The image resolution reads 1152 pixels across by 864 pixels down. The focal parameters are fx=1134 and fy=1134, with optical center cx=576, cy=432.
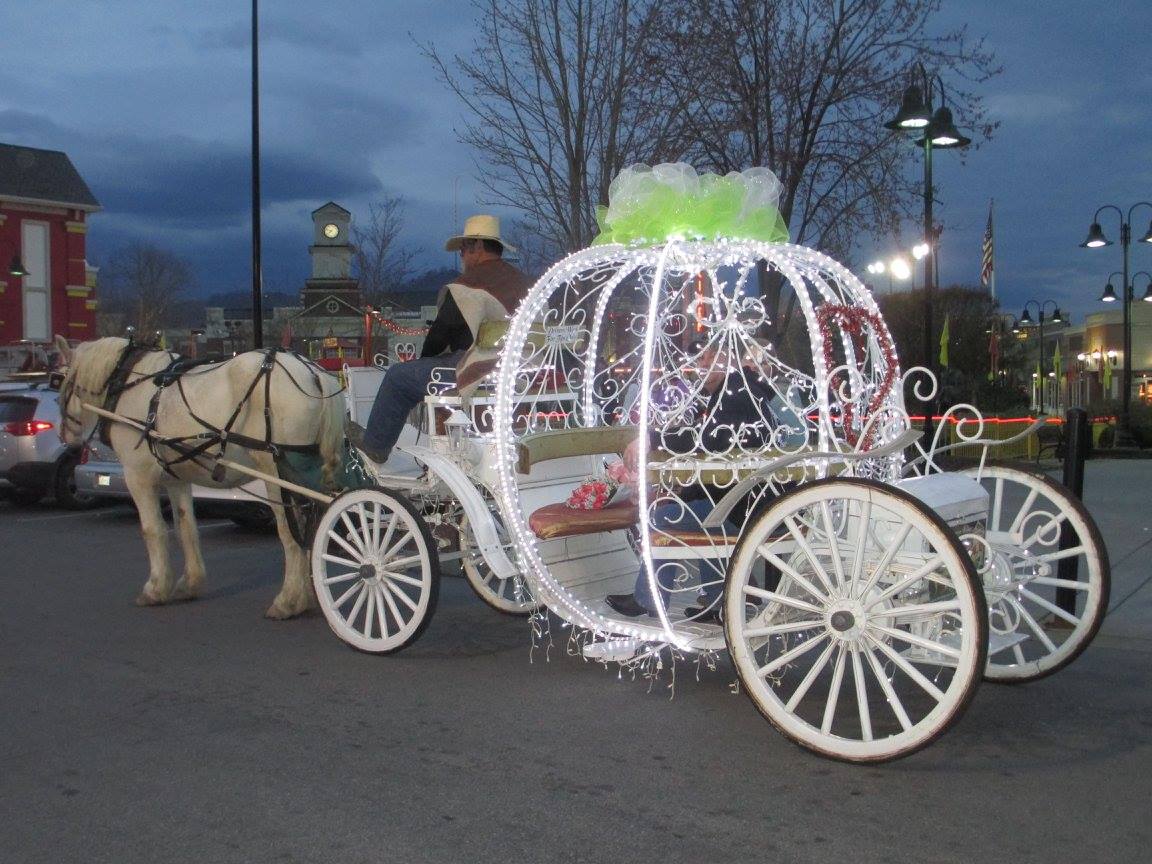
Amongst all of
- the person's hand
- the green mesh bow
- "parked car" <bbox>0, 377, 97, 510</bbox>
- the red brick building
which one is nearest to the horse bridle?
the person's hand

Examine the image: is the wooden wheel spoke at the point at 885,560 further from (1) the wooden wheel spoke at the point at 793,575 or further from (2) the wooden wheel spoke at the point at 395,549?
(2) the wooden wheel spoke at the point at 395,549

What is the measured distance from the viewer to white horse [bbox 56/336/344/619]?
7641mm

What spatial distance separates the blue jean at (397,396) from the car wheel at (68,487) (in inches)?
323

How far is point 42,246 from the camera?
37.2m

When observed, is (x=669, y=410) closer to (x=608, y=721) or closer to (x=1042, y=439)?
(x=608, y=721)

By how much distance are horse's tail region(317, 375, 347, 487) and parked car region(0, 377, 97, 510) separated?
24.2 ft

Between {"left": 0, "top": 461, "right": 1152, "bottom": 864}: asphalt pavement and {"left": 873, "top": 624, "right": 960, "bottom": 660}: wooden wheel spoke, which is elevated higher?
{"left": 873, "top": 624, "right": 960, "bottom": 660}: wooden wheel spoke

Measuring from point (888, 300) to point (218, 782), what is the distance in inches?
1665

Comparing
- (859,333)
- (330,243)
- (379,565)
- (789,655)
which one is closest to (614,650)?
(789,655)

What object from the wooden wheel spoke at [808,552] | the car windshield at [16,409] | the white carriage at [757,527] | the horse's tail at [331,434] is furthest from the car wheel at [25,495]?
the wooden wheel spoke at [808,552]

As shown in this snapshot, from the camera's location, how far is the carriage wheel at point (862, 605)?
13.9 feet

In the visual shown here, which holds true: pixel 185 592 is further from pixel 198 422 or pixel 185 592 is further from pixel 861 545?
pixel 861 545

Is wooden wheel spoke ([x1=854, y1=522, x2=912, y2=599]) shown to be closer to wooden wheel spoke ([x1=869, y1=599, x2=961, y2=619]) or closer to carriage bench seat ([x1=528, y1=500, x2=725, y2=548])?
wooden wheel spoke ([x1=869, y1=599, x2=961, y2=619])

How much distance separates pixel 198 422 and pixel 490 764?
400cm
